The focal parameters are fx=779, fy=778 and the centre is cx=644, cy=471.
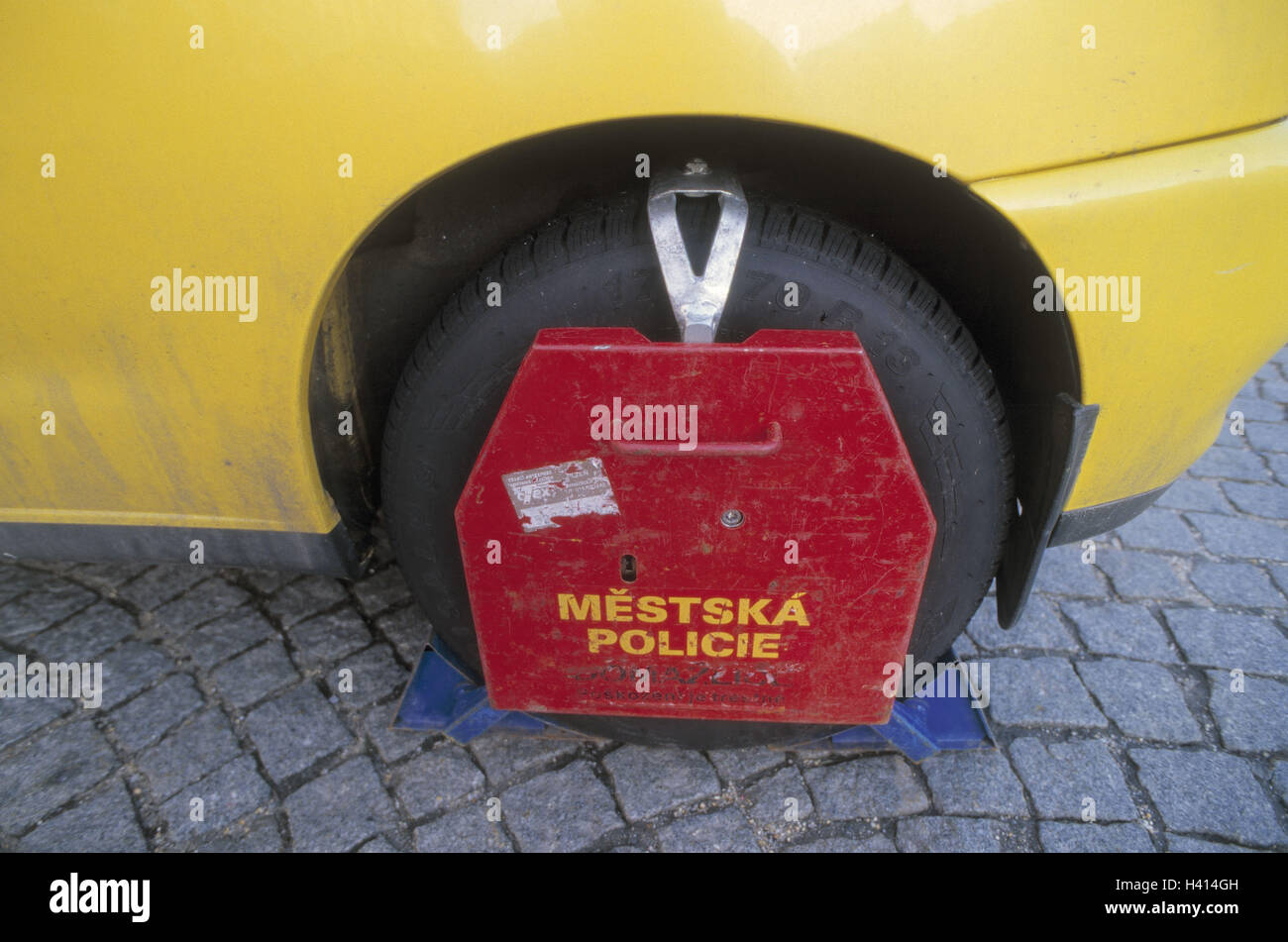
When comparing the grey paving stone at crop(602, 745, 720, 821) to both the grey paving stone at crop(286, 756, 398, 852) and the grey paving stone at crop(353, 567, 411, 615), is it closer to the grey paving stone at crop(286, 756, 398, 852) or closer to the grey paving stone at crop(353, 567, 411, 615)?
the grey paving stone at crop(286, 756, 398, 852)

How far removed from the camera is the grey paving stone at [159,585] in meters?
2.10

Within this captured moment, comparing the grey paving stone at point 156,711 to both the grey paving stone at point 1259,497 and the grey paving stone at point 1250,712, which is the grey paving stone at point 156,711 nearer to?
the grey paving stone at point 1250,712

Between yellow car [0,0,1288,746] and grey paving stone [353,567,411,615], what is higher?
yellow car [0,0,1288,746]

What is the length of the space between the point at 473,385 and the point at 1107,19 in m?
1.05

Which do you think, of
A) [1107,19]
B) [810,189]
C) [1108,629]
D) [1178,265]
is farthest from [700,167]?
[1108,629]

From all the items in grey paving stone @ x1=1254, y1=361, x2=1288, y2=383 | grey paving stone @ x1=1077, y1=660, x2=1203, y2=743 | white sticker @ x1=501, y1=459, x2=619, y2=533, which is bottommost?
grey paving stone @ x1=1077, y1=660, x2=1203, y2=743

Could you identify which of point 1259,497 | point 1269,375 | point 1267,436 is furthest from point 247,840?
point 1269,375

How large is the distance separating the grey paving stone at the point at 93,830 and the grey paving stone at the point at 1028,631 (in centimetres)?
196

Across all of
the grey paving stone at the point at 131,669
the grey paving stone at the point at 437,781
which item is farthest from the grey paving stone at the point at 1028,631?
the grey paving stone at the point at 131,669

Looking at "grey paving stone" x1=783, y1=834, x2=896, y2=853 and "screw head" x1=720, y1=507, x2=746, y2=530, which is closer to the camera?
"screw head" x1=720, y1=507, x2=746, y2=530

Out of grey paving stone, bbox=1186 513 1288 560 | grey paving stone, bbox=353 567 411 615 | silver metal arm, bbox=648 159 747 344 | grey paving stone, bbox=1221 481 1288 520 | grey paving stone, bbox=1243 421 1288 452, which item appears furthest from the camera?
grey paving stone, bbox=1243 421 1288 452

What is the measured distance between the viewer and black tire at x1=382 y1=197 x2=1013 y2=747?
1249mm

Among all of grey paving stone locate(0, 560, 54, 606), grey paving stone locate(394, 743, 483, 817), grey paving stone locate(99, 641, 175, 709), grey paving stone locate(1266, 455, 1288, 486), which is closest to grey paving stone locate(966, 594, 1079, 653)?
grey paving stone locate(1266, 455, 1288, 486)

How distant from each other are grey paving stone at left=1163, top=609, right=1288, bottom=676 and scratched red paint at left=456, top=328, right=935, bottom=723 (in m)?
1.08
